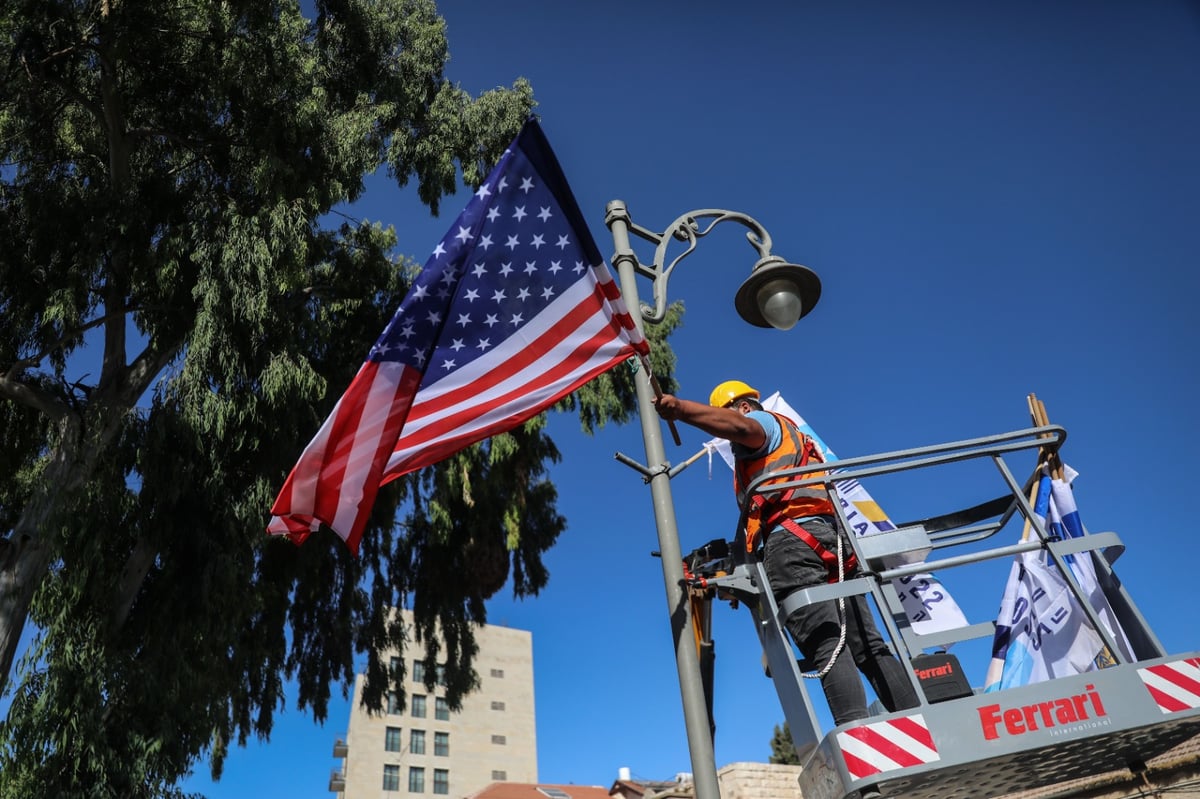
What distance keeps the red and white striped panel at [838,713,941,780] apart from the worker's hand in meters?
1.52

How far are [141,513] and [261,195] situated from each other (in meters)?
4.12

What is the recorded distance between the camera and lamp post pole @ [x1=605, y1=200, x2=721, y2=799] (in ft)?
11.2

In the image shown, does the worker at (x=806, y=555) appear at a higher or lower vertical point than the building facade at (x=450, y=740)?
lower

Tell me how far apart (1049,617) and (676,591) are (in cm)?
163

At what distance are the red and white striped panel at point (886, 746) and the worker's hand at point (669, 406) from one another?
4.98 ft

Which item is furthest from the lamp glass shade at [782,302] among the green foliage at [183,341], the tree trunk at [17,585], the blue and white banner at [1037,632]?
the tree trunk at [17,585]

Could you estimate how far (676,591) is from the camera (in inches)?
148

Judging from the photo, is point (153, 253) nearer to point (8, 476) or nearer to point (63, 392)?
point (63, 392)

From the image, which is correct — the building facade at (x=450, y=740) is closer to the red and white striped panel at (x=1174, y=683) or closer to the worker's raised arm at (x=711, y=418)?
the worker's raised arm at (x=711, y=418)

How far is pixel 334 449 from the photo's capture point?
4453 millimetres

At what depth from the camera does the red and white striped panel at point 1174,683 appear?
295 centimetres

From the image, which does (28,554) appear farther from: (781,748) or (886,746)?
(781,748)

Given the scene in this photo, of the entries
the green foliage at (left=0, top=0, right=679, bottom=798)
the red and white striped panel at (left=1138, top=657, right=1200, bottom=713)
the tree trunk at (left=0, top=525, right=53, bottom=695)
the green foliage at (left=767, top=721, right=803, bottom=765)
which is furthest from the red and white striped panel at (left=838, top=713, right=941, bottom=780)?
the green foliage at (left=767, top=721, right=803, bottom=765)

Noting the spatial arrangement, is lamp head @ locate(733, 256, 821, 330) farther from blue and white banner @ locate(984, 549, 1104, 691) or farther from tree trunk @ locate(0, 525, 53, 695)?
tree trunk @ locate(0, 525, 53, 695)
